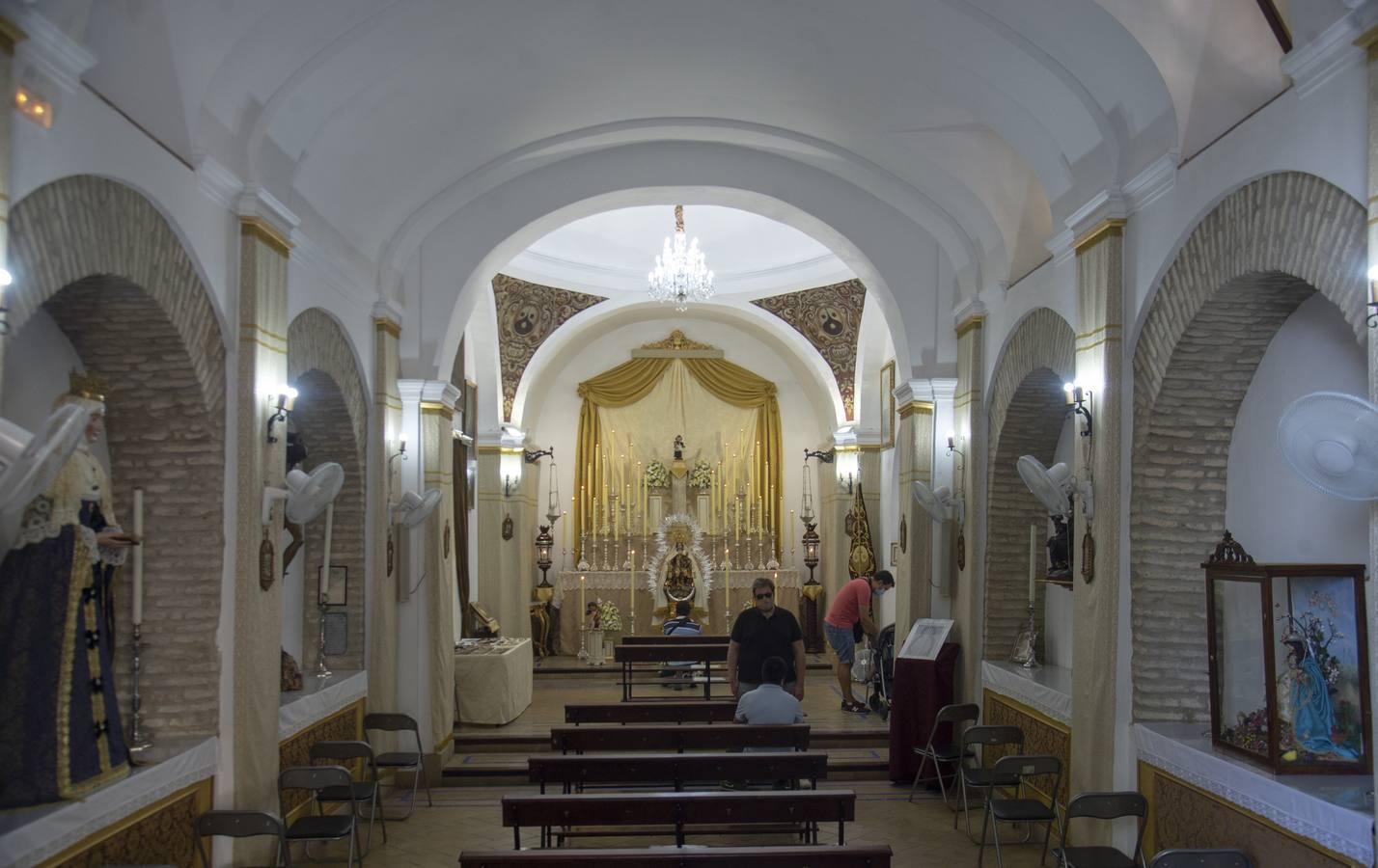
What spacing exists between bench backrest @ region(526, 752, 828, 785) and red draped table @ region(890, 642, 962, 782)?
2.47m

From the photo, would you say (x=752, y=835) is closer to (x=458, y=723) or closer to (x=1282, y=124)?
(x=458, y=723)

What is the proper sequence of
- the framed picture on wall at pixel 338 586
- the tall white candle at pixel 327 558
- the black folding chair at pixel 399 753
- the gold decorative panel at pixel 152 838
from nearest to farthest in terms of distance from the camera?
the gold decorative panel at pixel 152 838 → the tall white candle at pixel 327 558 → the black folding chair at pixel 399 753 → the framed picture on wall at pixel 338 586

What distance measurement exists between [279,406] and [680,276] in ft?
24.1

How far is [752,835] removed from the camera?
691cm

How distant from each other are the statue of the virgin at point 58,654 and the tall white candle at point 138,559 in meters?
0.27

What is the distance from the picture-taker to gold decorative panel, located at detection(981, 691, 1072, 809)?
21.9 ft

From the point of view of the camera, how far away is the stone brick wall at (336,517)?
790 cm

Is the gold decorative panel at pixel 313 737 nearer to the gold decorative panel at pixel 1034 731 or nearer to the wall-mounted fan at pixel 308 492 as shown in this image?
the wall-mounted fan at pixel 308 492

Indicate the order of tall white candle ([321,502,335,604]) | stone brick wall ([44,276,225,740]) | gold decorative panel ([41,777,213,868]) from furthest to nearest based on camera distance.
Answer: tall white candle ([321,502,335,604]), stone brick wall ([44,276,225,740]), gold decorative panel ([41,777,213,868])

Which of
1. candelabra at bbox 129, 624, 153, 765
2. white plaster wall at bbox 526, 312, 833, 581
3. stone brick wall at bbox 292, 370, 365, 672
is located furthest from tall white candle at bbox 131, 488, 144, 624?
white plaster wall at bbox 526, 312, 833, 581

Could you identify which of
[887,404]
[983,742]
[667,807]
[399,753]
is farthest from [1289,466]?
[887,404]

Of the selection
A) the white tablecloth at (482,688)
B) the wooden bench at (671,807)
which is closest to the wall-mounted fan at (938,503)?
the wooden bench at (671,807)

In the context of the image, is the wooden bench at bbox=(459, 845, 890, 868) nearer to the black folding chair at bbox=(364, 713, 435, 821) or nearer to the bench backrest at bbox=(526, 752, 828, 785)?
the bench backrest at bbox=(526, 752, 828, 785)

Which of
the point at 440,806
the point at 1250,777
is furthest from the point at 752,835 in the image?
the point at 1250,777
